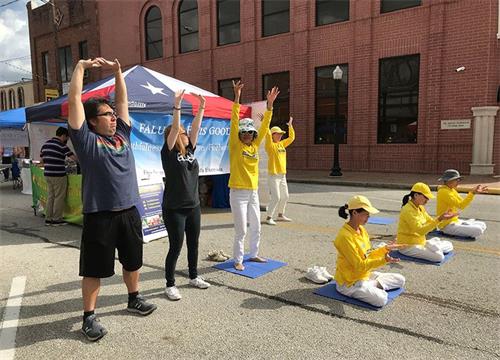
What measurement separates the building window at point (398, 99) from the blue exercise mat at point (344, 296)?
44.3 feet

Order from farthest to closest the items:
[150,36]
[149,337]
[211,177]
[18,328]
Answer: [150,36] < [211,177] < [18,328] < [149,337]

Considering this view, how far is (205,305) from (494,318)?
2645 mm

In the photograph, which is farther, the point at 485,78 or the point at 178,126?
the point at 485,78

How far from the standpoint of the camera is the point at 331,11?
59.2 feet

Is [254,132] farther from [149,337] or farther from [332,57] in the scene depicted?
[332,57]

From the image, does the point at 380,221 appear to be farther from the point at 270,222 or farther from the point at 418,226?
the point at 418,226

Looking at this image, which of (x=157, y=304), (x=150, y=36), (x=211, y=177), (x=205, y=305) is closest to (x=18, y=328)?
(x=157, y=304)

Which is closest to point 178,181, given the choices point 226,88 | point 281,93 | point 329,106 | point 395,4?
point 329,106

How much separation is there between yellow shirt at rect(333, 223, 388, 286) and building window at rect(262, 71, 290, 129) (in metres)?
16.1

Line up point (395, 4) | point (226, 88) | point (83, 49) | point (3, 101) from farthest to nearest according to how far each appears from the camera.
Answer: point (3, 101) < point (83, 49) < point (226, 88) < point (395, 4)

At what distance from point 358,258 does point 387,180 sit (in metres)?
11.3

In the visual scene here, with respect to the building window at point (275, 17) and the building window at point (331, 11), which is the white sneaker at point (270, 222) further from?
the building window at point (275, 17)

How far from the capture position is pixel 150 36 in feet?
81.4

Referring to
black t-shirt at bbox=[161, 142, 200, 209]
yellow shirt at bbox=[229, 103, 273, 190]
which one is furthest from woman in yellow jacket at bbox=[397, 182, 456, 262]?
black t-shirt at bbox=[161, 142, 200, 209]
